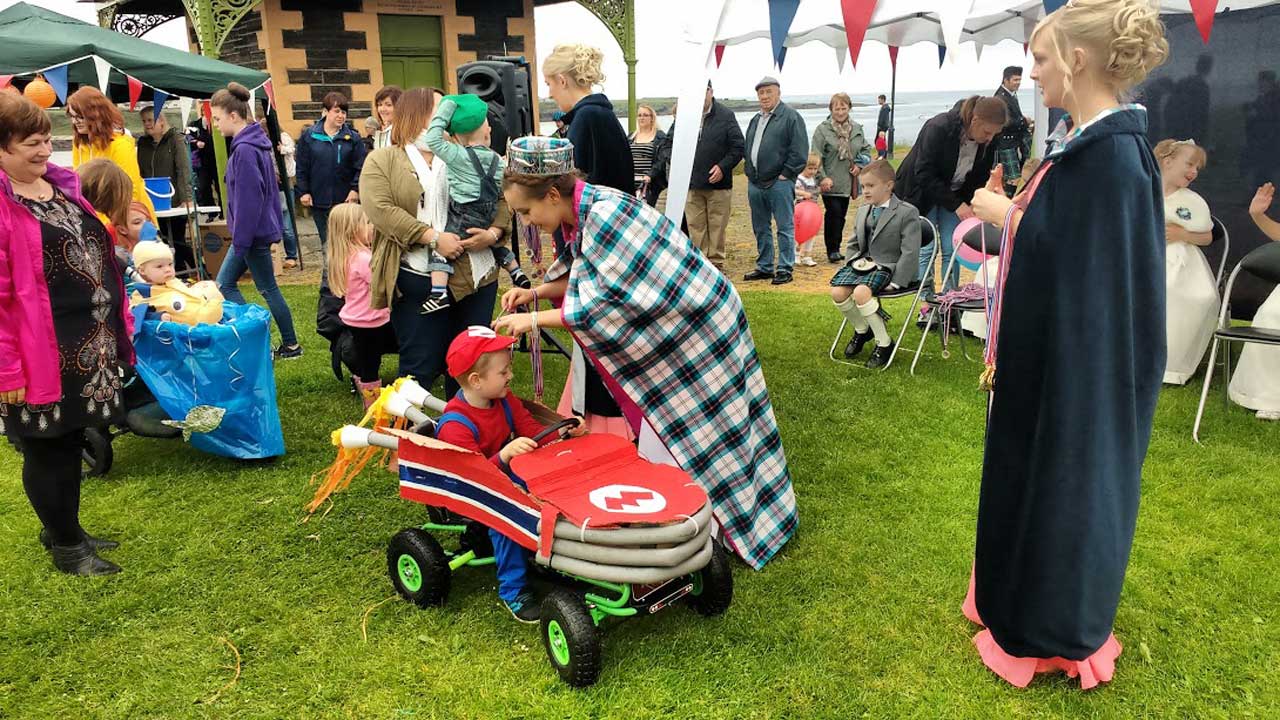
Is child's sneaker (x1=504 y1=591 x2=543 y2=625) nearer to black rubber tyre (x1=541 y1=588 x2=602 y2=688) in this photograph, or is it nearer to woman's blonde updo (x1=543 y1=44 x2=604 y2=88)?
black rubber tyre (x1=541 y1=588 x2=602 y2=688)

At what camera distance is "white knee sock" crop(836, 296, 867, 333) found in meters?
6.45

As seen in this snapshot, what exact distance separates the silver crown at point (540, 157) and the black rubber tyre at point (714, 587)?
4.68 feet

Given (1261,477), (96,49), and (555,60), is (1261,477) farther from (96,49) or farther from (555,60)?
(96,49)


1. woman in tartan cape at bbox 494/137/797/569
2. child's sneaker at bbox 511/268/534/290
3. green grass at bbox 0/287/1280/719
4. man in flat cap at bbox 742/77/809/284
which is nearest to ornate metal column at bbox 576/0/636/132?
man in flat cap at bbox 742/77/809/284

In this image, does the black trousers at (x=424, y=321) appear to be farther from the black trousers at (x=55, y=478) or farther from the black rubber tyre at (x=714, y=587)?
the black rubber tyre at (x=714, y=587)

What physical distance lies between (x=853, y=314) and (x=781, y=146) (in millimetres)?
3154

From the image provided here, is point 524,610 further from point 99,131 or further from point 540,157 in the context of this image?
point 99,131

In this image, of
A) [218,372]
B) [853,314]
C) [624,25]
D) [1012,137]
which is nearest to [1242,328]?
[853,314]

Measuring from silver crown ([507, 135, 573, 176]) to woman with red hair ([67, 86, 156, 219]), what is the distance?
4561mm

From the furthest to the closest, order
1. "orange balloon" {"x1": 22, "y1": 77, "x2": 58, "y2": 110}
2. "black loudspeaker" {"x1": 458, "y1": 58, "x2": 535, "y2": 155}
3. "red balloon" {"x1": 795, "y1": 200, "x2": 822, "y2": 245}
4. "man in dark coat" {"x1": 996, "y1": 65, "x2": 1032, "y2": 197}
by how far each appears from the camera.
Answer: "red balloon" {"x1": 795, "y1": 200, "x2": 822, "y2": 245}
"orange balloon" {"x1": 22, "y1": 77, "x2": 58, "y2": 110}
"man in dark coat" {"x1": 996, "y1": 65, "x2": 1032, "y2": 197}
"black loudspeaker" {"x1": 458, "y1": 58, "x2": 535, "y2": 155}

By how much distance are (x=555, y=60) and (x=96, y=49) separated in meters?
5.96

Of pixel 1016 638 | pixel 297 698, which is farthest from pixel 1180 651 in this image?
pixel 297 698

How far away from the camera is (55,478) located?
3.41 meters

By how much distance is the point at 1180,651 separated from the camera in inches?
117
